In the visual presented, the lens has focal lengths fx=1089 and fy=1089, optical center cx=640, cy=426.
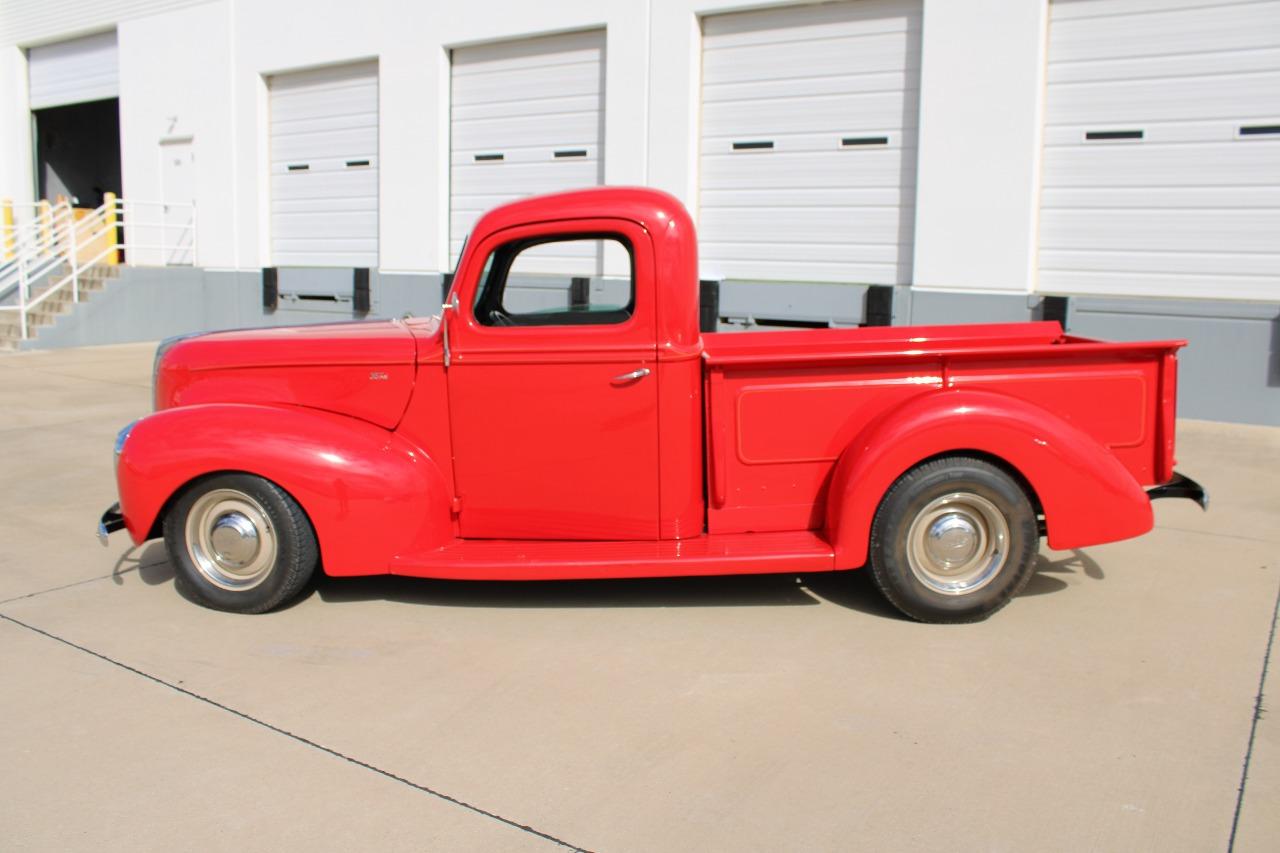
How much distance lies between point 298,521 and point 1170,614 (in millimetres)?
3857

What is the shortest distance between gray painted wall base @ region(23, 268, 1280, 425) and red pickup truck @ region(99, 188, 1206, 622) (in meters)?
5.50

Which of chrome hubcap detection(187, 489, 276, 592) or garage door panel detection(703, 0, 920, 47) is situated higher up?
garage door panel detection(703, 0, 920, 47)

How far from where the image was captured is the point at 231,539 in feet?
15.6

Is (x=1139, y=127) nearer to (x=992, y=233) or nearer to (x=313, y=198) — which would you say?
(x=992, y=233)

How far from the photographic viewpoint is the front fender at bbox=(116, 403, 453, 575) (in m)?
4.63

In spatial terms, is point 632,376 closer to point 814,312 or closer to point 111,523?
point 111,523

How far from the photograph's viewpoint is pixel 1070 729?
3.69m

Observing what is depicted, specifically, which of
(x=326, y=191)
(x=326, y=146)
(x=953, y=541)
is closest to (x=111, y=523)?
(x=953, y=541)

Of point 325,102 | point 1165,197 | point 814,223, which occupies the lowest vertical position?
point 814,223

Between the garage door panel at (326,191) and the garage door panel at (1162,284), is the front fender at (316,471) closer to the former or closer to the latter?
the garage door panel at (1162,284)

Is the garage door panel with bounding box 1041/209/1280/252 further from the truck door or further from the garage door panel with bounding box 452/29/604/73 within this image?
the truck door

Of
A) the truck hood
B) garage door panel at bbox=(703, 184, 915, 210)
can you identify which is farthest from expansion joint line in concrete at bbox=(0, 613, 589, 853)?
garage door panel at bbox=(703, 184, 915, 210)

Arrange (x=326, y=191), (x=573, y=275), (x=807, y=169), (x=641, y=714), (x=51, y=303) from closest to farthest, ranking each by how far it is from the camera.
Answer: (x=641, y=714) < (x=807, y=169) < (x=573, y=275) < (x=326, y=191) < (x=51, y=303)

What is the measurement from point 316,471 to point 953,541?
8.90 feet
